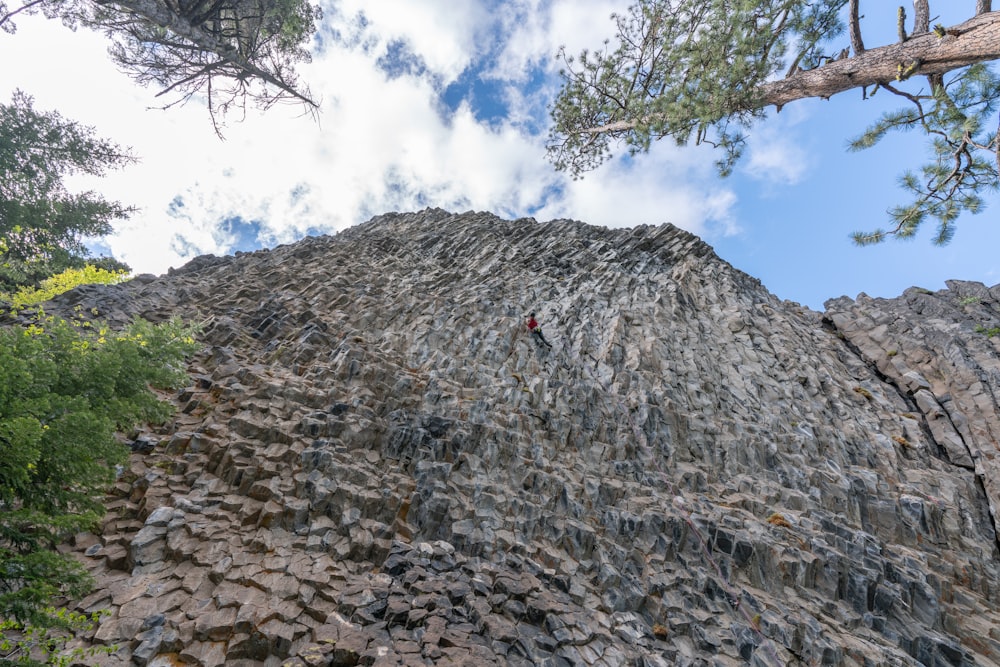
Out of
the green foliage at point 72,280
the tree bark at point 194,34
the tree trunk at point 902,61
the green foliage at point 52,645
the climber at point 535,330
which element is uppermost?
the tree bark at point 194,34

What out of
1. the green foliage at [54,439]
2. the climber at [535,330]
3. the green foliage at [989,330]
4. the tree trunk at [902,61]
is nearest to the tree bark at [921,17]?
the tree trunk at [902,61]

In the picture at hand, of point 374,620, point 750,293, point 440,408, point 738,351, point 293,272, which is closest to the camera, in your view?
point 374,620

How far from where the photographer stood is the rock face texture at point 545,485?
928 cm

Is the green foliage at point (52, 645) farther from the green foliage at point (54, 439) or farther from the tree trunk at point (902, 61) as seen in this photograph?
the tree trunk at point (902, 61)

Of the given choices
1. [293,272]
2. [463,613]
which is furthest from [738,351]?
[293,272]

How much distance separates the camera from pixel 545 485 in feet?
45.5

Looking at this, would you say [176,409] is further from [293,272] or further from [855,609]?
[855,609]

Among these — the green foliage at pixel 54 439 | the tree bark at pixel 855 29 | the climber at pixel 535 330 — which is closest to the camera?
the green foliage at pixel 54 439

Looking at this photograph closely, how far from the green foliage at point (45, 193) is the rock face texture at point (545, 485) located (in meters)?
8.81

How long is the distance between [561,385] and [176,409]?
15.1m

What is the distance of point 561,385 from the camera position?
18.4 meters

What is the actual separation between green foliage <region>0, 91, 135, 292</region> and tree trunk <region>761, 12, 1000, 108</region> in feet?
116

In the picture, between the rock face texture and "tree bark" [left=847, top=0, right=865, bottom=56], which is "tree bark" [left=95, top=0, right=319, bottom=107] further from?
"tree bark" [left=847, top=0, right=865, bottom=56]

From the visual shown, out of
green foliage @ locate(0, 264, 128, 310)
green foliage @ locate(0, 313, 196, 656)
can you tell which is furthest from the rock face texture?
green foliage @ locate(0, 313, 196, 656)
